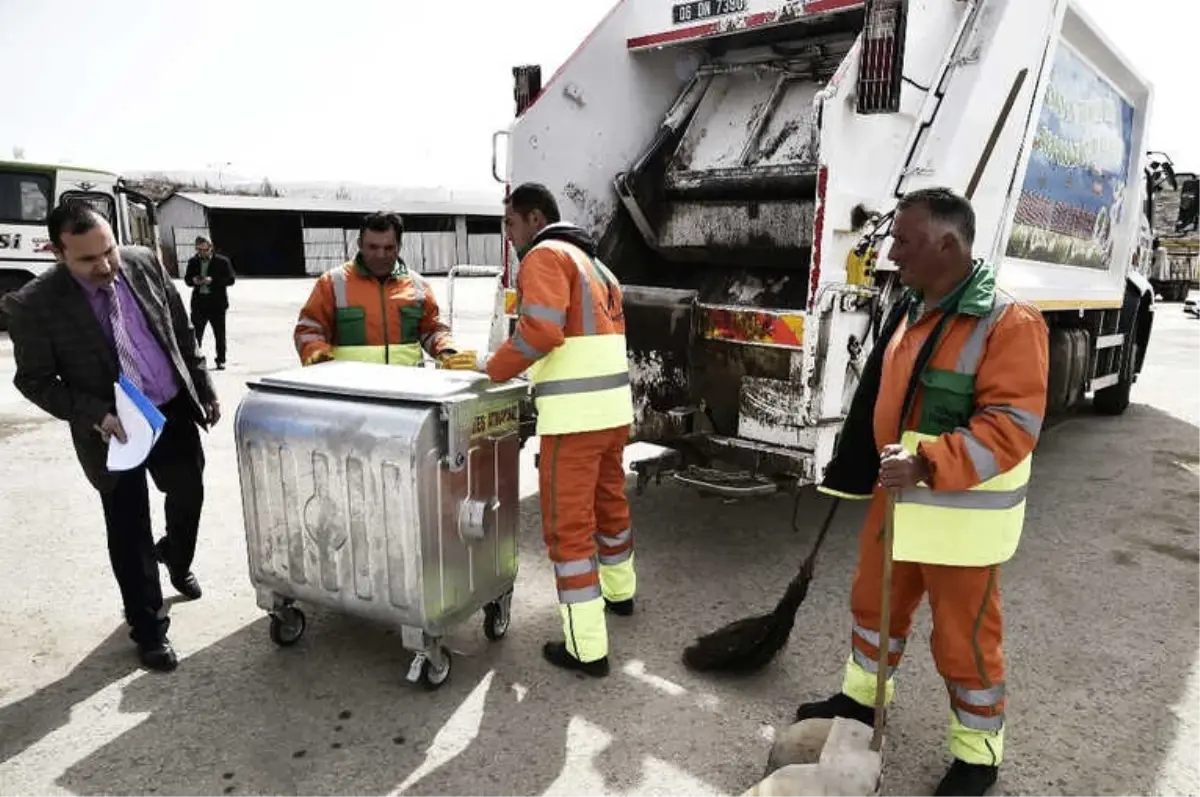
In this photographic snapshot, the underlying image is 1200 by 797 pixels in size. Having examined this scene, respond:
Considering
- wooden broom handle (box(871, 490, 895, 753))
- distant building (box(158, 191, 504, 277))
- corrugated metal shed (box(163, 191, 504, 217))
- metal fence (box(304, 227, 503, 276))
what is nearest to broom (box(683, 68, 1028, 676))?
wooden broom handle (box(871, 490, 895, 753))

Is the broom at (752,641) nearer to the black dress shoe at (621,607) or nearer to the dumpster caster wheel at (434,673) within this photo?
the black dress shoe at (621,607)

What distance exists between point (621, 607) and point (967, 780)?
1.35 meters

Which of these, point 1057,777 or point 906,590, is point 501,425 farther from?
point 1057,777

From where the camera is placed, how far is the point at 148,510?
8.89 feet

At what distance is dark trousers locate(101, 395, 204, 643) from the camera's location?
264 cm

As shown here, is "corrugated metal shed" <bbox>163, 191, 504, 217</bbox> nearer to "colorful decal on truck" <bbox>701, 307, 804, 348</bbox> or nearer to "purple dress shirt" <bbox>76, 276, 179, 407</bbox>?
"colorful decal on truck" <bbox>701, 307, 804, 348</bbox>

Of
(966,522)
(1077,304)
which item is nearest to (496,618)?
(966,522)

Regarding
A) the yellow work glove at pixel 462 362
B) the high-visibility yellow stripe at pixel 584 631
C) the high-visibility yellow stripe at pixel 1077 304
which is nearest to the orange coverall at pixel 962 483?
the high-visibility yellow stripe at pixel 584 631

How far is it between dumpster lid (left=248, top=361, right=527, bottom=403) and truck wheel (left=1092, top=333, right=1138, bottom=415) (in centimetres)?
604

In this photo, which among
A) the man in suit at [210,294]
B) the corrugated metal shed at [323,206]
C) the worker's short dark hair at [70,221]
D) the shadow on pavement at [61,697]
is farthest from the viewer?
the corrugated metal shed at [323,206]

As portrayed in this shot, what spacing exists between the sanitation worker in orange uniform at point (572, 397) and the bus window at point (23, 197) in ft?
41.7

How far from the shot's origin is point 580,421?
8.57 feet

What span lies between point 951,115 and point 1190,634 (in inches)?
86.3

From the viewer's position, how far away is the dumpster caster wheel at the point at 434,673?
251 centimetres
